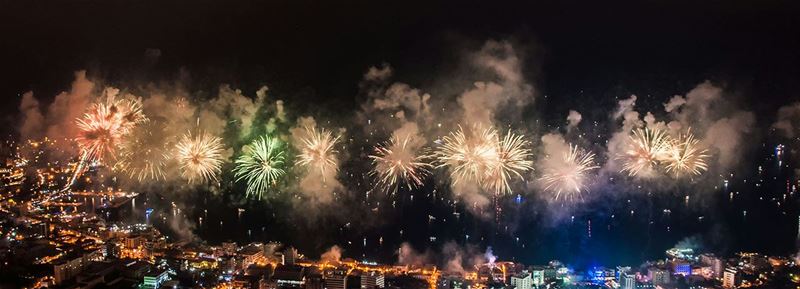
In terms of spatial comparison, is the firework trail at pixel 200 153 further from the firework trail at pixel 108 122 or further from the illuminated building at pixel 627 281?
the illuminated building at pixel 627 281

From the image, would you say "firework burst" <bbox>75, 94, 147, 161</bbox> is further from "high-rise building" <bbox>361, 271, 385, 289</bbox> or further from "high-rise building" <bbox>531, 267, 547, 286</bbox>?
"high-rise building" <bbox>531, 267, 547, 286</bbox>

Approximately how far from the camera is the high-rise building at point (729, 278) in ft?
30.8

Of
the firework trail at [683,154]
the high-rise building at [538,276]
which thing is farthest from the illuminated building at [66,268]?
the firework trail at [683,154]

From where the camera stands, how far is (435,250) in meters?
11.5

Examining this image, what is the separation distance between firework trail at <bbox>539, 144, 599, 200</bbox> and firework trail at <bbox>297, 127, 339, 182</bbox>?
4.29 meters

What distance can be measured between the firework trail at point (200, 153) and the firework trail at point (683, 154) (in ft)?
28.2

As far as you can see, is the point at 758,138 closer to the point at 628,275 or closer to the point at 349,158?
the point at 628,275

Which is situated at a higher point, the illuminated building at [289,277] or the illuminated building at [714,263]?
the illuminated building at [714,263]

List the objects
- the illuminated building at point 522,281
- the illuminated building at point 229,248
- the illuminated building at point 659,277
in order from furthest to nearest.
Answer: the illuminated building at point 229,248
the illuminated building at point 659,277
the illuminated building at point 522,281

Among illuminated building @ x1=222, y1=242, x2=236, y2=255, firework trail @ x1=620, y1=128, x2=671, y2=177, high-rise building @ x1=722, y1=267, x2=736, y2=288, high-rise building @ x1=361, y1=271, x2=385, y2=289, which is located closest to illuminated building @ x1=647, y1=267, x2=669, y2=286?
high-rise building @ x1=722, y1=267, x2=736, y2=288

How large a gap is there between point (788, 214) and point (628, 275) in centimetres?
646

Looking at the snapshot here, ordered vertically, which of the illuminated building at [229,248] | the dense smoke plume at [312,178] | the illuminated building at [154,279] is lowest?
the illuminated building at [154,279]

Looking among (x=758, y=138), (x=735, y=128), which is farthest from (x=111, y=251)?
(x=758, y=138)

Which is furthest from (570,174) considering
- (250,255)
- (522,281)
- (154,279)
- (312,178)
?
(154,279)
